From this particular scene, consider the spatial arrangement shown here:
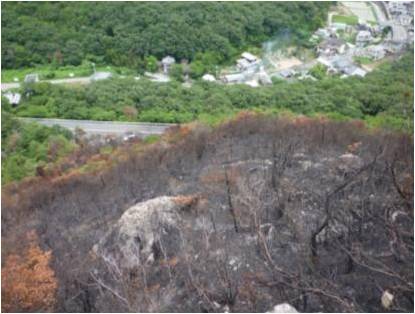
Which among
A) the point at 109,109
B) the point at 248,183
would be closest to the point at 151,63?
the point at 109,109

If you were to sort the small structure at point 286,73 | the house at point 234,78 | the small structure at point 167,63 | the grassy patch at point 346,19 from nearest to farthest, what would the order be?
the house at point 234,78 → the small structure at point 286,73 → the small structure at point 167,63 → the grassy patch at point 346,19

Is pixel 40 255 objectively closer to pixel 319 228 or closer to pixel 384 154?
pixel 319 228

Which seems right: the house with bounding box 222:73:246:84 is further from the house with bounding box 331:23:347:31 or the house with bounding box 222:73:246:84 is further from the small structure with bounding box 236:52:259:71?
the house with bounding box 331:23:347:31

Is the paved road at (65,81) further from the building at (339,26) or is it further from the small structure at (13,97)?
the building at (339,26)

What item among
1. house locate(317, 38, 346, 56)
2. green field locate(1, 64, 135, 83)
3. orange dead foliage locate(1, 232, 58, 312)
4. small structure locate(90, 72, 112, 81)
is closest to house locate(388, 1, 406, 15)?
house locate(317, 38, 346, 56)

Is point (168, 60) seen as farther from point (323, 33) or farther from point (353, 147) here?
point (353, 147)

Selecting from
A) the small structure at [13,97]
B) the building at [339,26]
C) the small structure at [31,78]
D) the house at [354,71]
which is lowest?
the small structure at [13,97]

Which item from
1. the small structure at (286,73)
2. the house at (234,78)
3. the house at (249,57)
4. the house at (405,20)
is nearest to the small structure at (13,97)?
the house at (234,78)
